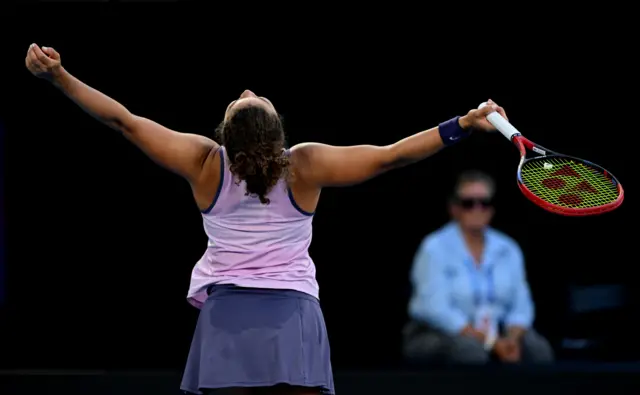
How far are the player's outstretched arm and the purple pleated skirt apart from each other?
0.32m

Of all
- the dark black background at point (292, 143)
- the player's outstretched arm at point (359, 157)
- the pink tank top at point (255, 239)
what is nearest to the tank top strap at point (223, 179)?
the pink tank top at point (255, 239)

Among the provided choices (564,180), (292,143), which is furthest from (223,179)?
(292,143)

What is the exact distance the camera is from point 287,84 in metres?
6.41

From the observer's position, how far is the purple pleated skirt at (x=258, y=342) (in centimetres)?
321

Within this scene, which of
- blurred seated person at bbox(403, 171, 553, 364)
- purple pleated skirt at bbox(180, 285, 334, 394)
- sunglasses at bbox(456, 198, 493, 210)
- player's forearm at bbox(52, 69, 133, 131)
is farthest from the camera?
sunglasses at bbox(456, 198, 493, 210)

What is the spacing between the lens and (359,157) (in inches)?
129

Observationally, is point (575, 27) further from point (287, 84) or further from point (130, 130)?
point (130, 130)

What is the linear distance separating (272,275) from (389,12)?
3186 millimetres

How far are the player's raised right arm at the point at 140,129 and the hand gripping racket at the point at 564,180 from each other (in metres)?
0.86

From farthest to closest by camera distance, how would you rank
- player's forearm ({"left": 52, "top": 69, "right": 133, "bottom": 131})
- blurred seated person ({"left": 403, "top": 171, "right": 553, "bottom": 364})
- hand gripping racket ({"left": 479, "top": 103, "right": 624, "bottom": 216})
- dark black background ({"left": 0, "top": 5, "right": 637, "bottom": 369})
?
dark black background ({"left": 0, "top": 5, "right": 637, "bottom": 369}) < blurred seated person ({"left": 403, "top": 171, "right": 553, "bottom": 364}) < hand gripping racket ({"left": 479, "top": 103, "right": 624, "bottom": 216}) < player's forearm ({"left": 52, "top": 69, "right": 133, "bottom": 131})

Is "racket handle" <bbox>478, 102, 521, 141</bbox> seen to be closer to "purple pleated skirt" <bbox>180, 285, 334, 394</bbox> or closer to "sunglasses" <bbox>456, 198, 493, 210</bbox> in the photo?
"purple pleated skirt" <bbox>180, 285, 334, 394</bbox>

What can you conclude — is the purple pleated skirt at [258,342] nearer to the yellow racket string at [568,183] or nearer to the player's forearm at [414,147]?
the player's forearm at [414,147]

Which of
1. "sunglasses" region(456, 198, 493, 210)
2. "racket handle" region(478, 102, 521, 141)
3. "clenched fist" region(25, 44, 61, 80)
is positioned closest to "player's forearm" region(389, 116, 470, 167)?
"racket handle" region(478, 102, 521, 141)

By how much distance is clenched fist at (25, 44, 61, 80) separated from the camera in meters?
3.31
